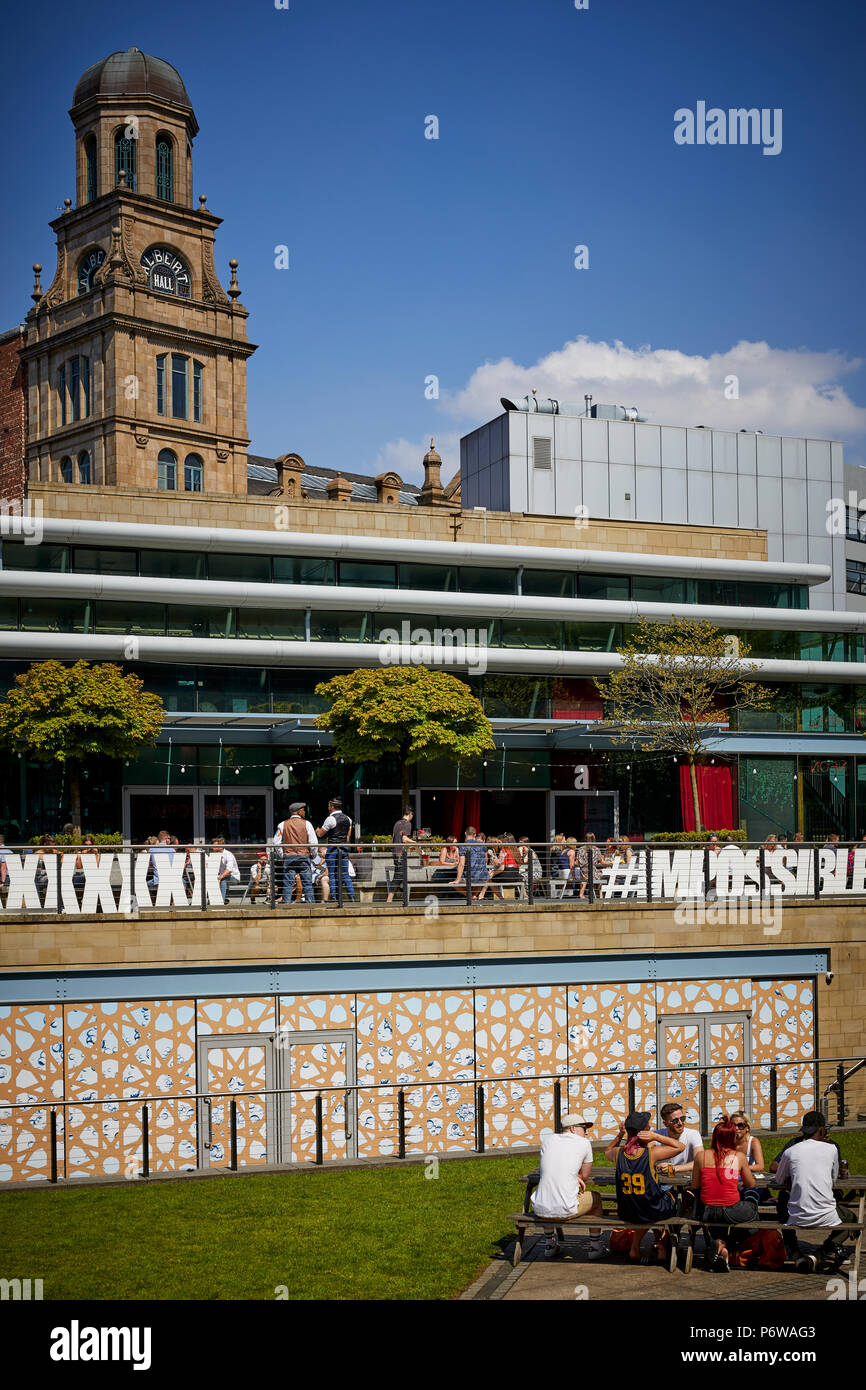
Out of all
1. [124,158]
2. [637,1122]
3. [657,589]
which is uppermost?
[124,158]

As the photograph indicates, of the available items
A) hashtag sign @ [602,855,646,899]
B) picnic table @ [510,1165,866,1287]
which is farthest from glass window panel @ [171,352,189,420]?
picnic table @ [510,1165,866,1287]

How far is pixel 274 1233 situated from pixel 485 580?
2526cm

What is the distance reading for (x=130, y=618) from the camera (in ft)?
106

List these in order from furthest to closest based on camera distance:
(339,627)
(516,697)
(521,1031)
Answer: (516,697), (339,627), (521,1031)

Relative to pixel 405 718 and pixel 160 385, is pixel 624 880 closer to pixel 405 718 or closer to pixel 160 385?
pixel 405 718

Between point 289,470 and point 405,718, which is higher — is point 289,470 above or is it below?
above

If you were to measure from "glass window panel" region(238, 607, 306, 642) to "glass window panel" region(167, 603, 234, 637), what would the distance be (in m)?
0.31

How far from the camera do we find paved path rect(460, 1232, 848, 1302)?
9.92m

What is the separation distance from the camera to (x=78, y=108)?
205 feet

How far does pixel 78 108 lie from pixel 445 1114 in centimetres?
5607

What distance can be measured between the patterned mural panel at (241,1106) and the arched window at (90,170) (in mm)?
52508

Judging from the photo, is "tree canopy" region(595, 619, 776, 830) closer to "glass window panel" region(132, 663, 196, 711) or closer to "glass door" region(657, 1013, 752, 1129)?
"glass window panel" region(132, 663, 196, 711)

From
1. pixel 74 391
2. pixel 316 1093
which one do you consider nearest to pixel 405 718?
pixel 316 1093
